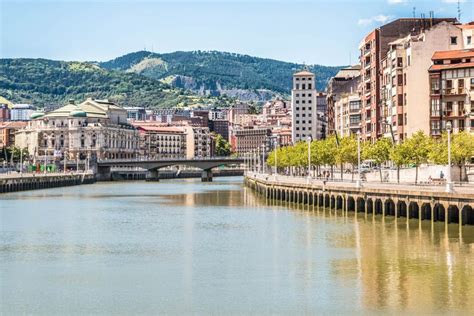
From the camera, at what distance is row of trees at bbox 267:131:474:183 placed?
8781 cm

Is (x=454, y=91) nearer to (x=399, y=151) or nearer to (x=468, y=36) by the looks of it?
(x=468, y=36)

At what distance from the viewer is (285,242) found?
227 ft

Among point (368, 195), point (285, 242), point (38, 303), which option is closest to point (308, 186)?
point (368, 195)

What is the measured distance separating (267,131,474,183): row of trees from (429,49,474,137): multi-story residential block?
452cm

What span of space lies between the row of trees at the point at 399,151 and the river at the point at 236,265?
887cm

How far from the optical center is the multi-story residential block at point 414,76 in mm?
116312

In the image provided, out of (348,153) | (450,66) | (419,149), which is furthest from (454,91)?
(419,149)

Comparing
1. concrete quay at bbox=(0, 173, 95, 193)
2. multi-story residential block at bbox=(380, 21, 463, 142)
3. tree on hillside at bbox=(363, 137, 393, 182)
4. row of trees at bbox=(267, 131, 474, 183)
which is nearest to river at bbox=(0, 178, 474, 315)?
row of trees at bbox=(267, 131, 474, 183)

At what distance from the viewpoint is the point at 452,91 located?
358ft

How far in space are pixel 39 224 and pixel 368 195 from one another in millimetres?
28293

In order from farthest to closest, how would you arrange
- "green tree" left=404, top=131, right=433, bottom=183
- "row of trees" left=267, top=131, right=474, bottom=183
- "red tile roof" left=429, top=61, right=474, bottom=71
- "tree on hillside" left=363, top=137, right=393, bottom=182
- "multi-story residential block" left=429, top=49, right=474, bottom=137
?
"multi-story residential block" left=429, top=49, right=474, bottom=137
"red tile roof" left=429, top=61, right=474, bottom=71
"tree on hillside" left=363, top=137, right=393, bottom=182
"green tree" left=404, top=131, right=433, bottom=183
"row of trees" left=267, top=131, right=474, bottom=183

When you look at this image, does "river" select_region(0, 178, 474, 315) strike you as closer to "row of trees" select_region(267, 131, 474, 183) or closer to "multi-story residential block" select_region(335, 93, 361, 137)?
"row of trees" select_region(267, 131, 474, 183)

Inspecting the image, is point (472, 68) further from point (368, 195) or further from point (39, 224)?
point (39, 224)

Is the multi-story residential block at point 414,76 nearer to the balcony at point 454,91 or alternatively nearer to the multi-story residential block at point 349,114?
the balcony at point 454,91
